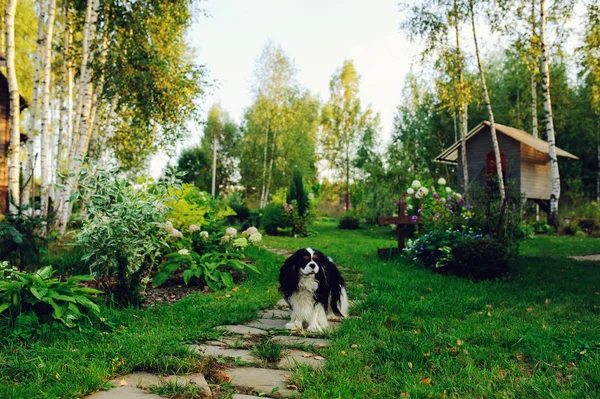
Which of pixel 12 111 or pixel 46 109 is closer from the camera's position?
pixel 12 111

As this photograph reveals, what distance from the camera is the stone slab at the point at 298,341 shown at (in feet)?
11.6

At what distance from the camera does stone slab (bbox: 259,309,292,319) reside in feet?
14.8

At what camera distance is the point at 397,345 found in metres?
3.33

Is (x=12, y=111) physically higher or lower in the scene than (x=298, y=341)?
higher

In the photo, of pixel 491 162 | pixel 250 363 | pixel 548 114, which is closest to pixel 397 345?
pixel 250 363

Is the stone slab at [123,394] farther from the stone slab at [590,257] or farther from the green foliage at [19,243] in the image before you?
the stone slab at [590,257]

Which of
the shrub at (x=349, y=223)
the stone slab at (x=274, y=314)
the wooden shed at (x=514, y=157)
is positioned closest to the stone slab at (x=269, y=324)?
the stone slab at (x=274, y=314)

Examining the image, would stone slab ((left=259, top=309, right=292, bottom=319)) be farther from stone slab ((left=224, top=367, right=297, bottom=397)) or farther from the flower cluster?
the flower cluster

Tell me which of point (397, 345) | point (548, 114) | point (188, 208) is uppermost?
point (548, 114)

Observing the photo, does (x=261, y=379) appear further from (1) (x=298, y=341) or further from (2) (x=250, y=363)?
(1) (x=298, y=341)

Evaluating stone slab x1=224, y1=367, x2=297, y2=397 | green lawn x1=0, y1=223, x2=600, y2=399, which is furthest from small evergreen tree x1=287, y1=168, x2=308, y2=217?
stone slab x1=224, y1=367, x2=297, y2=397

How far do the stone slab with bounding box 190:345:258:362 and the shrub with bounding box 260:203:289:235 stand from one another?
37.2 ft

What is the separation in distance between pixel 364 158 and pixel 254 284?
29.8 m

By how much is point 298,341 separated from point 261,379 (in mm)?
874
